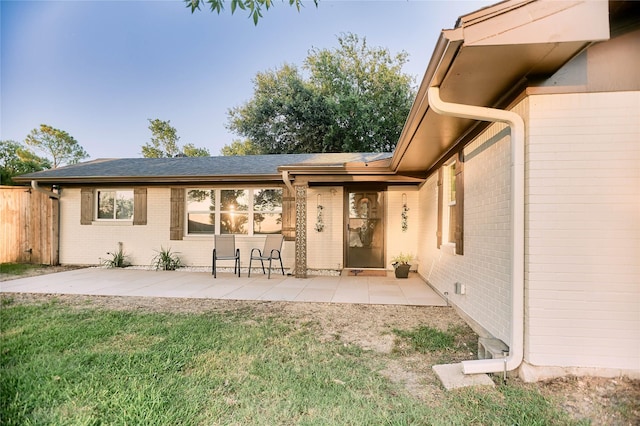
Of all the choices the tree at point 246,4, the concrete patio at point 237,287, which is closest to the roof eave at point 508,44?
Answer: the tree at point 246,4

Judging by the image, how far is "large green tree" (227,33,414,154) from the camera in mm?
16203

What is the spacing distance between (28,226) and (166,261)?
165 inches

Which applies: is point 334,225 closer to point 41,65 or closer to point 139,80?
point 41,65

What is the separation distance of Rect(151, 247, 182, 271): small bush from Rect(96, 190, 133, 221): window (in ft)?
4.58

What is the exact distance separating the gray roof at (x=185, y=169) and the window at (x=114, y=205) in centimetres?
62

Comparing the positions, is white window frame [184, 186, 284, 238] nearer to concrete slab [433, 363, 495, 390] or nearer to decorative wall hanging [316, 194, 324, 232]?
decorative wall hanging [316, 194, 324, 232]

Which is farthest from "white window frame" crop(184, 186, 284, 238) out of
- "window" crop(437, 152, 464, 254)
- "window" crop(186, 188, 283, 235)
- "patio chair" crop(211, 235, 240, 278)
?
"window" crop(437, 152, 464, 254)

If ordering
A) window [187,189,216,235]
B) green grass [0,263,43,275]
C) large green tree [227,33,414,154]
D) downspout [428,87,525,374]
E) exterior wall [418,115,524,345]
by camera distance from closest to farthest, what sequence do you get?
downspout [428,87,525,374], exterior wall [418,115,524,345], green grass [0,263,43,275], window [187,189,216,235], large green tree [227,33,414,154]

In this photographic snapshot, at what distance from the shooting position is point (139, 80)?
1003 cm

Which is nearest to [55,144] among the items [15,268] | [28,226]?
[28,226]

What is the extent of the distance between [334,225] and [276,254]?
1680mm

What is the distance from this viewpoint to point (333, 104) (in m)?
15.8

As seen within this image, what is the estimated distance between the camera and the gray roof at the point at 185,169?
24.8 ft

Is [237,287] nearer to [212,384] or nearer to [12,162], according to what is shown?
[212,384]
